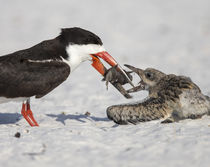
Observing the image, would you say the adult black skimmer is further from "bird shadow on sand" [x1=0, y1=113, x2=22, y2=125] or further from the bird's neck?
"bird shadow on sand" [x1=0, y1=113, x2=22, y2=125]

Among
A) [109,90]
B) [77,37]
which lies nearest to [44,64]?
[77,37]

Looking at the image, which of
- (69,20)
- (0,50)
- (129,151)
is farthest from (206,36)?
(129,151)

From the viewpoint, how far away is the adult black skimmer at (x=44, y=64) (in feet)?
21.1

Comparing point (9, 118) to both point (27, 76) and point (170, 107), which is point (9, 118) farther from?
point (170, 107)

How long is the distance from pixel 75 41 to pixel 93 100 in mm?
2305

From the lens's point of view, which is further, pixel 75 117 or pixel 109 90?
pixel 109 90

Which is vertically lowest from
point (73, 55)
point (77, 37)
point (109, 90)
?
point (109, 90)

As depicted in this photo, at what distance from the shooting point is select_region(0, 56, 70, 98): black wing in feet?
21.0

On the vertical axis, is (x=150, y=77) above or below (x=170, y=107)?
above

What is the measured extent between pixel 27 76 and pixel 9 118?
1398 millimetres

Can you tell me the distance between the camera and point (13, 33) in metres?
15.4

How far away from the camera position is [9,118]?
24.7 ft

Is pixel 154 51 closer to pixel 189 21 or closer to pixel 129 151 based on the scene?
pixel 189 21

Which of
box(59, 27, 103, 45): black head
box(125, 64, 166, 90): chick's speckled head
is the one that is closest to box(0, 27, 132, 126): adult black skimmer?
box(59, 27, 103, 45): black head
